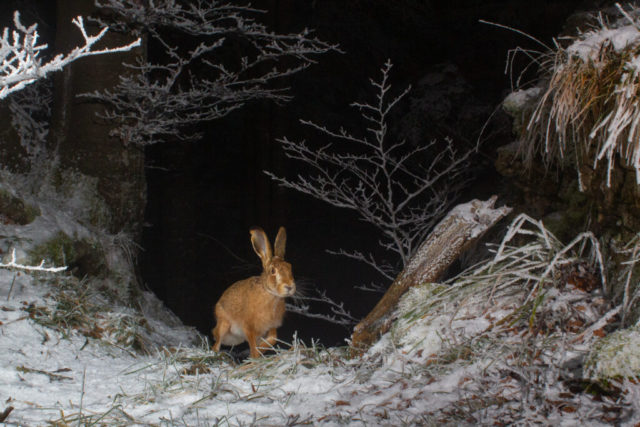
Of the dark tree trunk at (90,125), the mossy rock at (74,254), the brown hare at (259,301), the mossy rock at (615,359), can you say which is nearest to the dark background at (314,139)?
the brown hare at (259,301)

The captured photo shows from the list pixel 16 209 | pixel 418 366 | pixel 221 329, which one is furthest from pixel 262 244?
pixel 418 366

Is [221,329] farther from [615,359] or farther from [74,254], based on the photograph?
[615,359]

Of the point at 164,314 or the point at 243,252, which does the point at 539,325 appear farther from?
the point at 243,252

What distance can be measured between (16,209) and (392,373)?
11.5 feet

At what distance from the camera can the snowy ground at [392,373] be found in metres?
1.99

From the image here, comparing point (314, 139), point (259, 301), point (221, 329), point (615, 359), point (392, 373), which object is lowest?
point (221, 329)

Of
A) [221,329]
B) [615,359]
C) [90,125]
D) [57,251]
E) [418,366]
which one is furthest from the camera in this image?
[90,125]

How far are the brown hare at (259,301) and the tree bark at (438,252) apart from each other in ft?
3.49

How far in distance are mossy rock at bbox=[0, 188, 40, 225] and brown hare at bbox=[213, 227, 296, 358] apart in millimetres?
1829

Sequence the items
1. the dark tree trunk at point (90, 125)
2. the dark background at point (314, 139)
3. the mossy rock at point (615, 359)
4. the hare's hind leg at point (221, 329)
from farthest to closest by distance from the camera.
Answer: the dark background at point (314, 139) → the dark tree trunk at point (90, 125) → the hare's hind leg at point (221, 329) → the mossy rock at point (615, 359)

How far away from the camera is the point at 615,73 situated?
2.54m

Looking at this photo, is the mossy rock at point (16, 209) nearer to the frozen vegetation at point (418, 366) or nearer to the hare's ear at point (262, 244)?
the frozen vegetation at point (418, 366)

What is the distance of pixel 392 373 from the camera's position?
2.51 meters

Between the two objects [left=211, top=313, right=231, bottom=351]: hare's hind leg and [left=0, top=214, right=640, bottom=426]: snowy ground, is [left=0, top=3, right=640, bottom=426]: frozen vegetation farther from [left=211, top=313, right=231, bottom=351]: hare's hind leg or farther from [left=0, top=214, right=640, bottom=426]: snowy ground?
[left=211, top=313, right=231, bottom=351]: hare's hind leg
